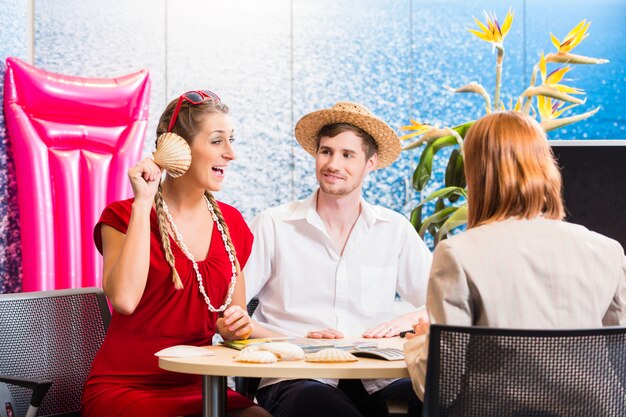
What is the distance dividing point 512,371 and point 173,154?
3.64ft

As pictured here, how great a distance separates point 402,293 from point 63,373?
1.18m

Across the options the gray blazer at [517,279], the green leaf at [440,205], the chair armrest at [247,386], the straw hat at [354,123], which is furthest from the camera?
the green leaf at [440,205]

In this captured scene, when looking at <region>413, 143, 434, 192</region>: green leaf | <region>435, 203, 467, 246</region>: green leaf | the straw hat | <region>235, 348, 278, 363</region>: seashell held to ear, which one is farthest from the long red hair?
<region>413, 143, 434, 192</region>: green leaf

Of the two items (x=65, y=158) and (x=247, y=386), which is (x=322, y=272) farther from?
(x=65, y=158)

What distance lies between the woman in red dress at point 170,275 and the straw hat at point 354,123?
64 centimetres

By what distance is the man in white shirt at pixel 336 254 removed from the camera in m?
2.88

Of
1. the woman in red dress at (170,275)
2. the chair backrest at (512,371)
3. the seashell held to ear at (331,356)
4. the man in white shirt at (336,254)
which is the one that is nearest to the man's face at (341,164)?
the man in white shirt at (336,254)

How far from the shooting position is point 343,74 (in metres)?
5.25

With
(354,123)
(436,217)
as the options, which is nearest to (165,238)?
(354,123)

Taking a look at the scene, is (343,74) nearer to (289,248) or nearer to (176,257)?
(289,248)

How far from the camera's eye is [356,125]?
3088 millimetres

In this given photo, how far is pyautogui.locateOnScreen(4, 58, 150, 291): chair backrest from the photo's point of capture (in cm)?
391

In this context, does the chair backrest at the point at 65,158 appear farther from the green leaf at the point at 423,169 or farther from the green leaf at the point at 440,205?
the green leaf at the point at 440,205

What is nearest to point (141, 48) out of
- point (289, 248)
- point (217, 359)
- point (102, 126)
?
point (102, 126)
